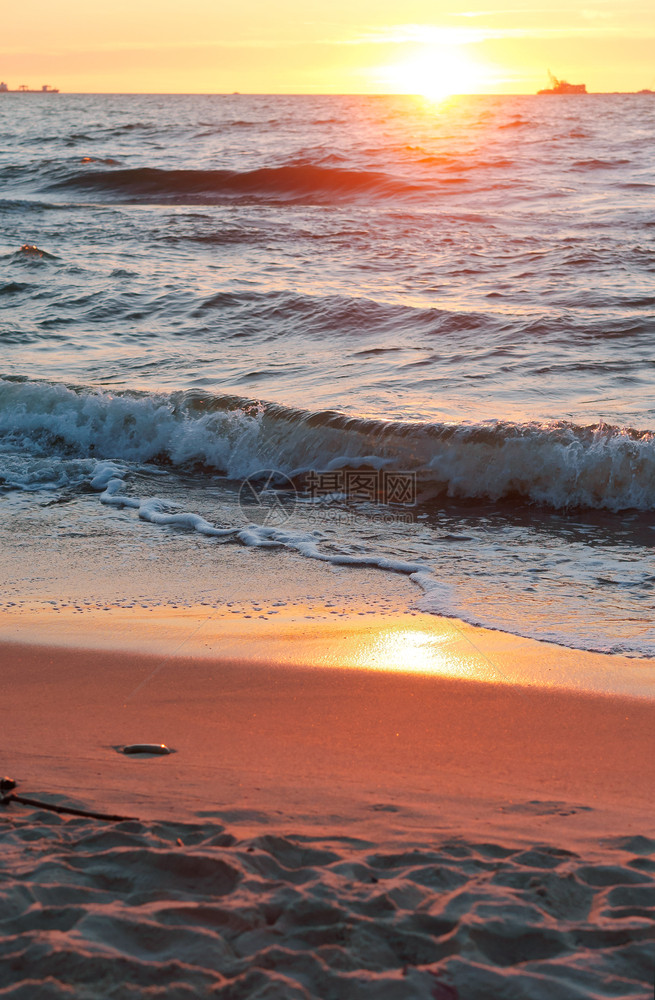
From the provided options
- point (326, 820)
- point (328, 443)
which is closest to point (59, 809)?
point (326, 820)

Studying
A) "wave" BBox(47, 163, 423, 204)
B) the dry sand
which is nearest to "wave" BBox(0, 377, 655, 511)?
the dry sand

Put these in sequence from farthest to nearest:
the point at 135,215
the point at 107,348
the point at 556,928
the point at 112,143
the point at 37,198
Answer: the point at 112,143, the point at 37,198, the point at 135,215, the point at 107,348, the point at 556,928

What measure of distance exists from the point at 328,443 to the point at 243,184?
1624cm

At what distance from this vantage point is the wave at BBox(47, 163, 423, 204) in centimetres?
1942

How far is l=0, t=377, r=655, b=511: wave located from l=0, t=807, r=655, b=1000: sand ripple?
411 centimetres

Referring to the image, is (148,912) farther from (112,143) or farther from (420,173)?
(112,143)

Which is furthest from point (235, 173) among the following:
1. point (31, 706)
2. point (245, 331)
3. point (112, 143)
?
point (31, 706)

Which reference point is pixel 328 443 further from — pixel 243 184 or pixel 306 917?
pixel 243 184

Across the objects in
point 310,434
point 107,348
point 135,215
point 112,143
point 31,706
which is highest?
point 112,143

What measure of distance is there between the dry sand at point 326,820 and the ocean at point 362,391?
2.44 ft

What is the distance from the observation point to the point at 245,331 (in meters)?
10.2

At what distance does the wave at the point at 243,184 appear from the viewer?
19.4 metres

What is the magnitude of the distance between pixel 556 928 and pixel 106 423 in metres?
6.46

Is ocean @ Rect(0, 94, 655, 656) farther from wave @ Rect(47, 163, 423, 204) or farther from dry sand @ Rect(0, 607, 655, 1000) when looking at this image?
dry sand @ Rect(0, 607, 655, 1000)
